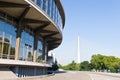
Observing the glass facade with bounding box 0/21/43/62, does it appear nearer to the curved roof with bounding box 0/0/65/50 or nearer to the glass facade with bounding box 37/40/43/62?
the curved roof with bounding box 0/0/65/50

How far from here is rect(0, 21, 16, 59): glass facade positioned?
2511cm

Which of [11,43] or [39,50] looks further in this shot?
[39,50]

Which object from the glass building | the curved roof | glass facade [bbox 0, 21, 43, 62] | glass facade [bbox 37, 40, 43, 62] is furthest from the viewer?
glass facade [bbox 37, 40, 43, 62]

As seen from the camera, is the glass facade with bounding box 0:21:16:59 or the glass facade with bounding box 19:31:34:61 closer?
the glass facade with bounding box 0:21:16:59

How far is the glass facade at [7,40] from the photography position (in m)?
25.1

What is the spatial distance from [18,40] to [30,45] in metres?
6.18

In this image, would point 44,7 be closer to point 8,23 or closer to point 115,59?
point 8,23

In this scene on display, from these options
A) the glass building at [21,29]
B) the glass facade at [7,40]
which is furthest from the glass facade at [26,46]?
the glass facade at [7,40]

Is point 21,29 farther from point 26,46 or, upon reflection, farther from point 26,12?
point 26,46

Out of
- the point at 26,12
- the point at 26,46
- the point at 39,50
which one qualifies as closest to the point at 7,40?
the point at 26,12

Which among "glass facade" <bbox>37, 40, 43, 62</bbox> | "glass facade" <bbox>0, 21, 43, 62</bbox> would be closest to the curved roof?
"glass facade" <bbox>0, 21, 43, 62</bbox>

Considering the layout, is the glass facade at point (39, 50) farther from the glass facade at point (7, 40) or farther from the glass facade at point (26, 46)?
the glass facade at point (7, 40)

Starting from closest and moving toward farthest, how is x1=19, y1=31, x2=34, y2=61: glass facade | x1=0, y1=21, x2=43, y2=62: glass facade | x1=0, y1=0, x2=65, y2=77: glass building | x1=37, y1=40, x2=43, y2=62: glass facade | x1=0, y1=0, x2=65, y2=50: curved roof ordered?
x1=0, y1=0, x2=65, y2=50: curved roof < x1=0, y1=0, x2=65, y2=77: glass building < x1=0, y1=21, x2=43, y2=62: glass facade < x1=19, y1=31, x2=34, y2=61: glass facade < x1=37, y1=40, x2=43, y2=62: glass facade

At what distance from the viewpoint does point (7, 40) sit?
26.5 m
